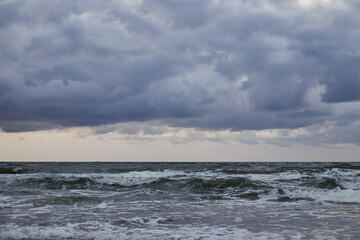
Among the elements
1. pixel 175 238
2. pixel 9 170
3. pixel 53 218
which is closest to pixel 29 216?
pixel 53 218

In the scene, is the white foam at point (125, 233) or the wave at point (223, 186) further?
the wave at point (223, 186)

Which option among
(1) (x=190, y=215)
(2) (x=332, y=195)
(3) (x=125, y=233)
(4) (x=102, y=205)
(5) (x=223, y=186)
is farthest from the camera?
(5) (x=223, y=186)

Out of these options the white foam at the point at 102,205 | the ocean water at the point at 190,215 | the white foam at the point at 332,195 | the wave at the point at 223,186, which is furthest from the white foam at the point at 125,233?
the white foam at the point at 332,195

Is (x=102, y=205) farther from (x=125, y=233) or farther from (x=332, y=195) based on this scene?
(x=332, y=195)

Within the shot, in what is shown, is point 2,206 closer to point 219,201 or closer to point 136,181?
point 219,201

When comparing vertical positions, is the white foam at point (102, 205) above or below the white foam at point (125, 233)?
below

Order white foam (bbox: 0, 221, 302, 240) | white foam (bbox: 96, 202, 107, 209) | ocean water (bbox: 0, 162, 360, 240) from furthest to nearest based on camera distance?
white foam (bbox: 96, 202, 107, 209)
ocean water (bbox: 0, 162, 360, 240)
white foam (bbox: 0, 221, 302, 240)

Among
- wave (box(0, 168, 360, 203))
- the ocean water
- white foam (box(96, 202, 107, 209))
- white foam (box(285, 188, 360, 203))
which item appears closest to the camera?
the ocean water

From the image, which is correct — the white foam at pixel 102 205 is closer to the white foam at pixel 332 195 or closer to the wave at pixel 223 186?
the wave at pixel 223 186

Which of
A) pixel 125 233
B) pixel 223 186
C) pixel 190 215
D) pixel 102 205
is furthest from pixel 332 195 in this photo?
pixel 125 233

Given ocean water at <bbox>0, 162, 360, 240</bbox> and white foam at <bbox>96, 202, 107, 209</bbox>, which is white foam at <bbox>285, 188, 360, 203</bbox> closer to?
ocean water at <bbox>0, 162, 360, 240</bbox>

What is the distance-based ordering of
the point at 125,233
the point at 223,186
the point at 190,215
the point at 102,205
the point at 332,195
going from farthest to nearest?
the point at 223,186 < the point at 332,195 < the point at 102,205 < the point at 190,215 < the point at 125,233

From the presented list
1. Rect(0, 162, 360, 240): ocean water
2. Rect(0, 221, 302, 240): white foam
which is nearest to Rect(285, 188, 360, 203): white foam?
Rect(0, 162, 360, 240): ocean water

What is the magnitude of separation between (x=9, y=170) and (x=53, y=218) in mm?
31504
